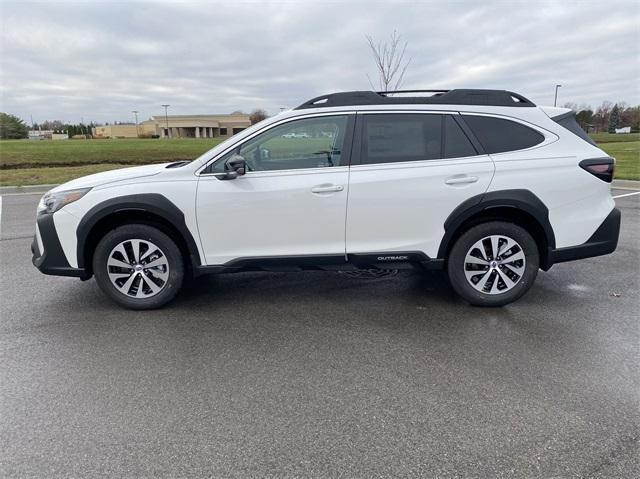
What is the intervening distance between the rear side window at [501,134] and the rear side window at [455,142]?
12 cm

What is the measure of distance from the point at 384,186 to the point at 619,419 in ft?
7.58

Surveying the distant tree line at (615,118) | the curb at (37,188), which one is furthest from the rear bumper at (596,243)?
the distant tree line at (615,118)

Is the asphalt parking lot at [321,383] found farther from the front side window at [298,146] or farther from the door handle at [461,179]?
the front side window at [298,146]

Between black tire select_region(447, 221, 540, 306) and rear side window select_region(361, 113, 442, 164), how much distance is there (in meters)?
0.81

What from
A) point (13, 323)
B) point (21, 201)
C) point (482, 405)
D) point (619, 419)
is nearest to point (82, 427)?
point (13, 323)

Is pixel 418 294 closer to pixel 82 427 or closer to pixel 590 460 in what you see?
pixel 590 460

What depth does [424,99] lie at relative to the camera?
159 inches

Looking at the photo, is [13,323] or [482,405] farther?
[13,323]

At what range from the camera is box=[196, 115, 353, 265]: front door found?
149 inches

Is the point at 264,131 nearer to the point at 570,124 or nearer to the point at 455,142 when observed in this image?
the point at 455,142

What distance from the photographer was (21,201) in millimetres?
10617

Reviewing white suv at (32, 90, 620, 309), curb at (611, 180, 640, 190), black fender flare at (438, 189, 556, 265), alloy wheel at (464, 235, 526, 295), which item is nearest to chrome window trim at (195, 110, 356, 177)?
white suv at (32, 90, 620, 309)

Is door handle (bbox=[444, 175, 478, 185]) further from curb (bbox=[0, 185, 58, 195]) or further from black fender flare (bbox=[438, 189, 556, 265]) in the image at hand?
curb (bbox=[0, 185, 58, 195])

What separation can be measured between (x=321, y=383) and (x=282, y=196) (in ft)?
5.40
